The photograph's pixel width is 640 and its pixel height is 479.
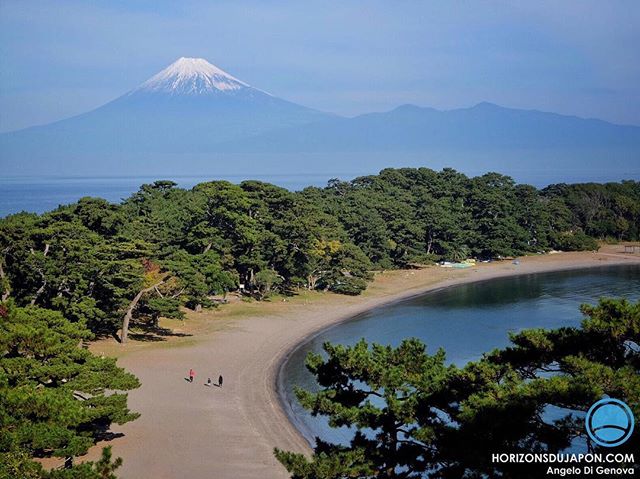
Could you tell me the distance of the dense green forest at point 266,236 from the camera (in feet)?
88.5

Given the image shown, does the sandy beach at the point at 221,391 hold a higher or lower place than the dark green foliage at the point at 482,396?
lower

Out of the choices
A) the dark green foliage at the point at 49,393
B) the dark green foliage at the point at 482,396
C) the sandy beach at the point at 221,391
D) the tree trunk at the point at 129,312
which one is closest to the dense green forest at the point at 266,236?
the tree trunk at the point at 129,312

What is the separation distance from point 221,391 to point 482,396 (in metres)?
14.9

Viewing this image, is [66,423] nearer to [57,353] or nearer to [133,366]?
[57,353]

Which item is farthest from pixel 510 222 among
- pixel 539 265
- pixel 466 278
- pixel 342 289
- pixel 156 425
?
pixel 156 425

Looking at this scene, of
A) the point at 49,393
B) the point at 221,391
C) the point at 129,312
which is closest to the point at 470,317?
the point at 221,391

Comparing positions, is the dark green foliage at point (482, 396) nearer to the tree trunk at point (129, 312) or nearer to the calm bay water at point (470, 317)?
the calm bay water at point (470, 317)

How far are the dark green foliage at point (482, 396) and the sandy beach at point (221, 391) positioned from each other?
5.38 metres

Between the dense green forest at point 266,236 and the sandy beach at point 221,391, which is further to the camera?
the dense green forest at point 266,236

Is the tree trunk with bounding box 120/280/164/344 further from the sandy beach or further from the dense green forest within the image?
the sandy beach

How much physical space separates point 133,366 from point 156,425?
20.4ft

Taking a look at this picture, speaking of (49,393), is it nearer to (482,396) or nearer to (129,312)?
(482,396)

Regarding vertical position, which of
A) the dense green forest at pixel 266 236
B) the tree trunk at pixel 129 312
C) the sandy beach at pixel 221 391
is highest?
the dense green forest at pixel 266 236

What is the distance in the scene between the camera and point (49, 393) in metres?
13.2
